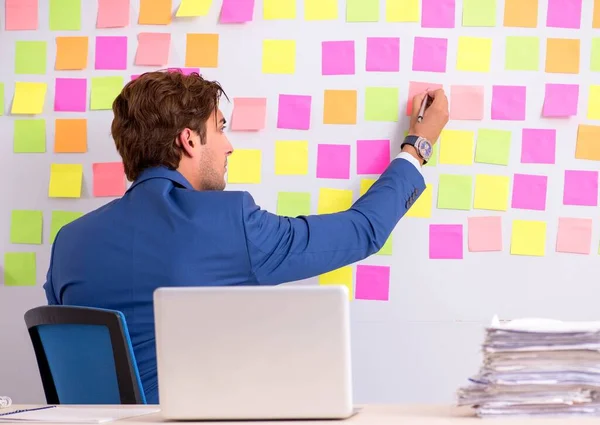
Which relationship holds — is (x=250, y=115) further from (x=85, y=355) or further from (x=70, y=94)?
(x=85, y=355)

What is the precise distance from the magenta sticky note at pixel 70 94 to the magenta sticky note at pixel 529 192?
1.27 meters

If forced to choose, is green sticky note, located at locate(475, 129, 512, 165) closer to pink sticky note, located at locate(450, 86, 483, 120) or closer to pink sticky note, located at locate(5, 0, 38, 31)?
pink sticky note, located at locate(450, 86, 483, 120)

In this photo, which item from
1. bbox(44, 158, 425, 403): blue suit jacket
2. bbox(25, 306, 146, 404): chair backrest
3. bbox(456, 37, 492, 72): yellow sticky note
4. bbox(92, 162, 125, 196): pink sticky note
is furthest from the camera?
bbox(92, 162, 125, 196): pink sticky note

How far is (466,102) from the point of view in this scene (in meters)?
2.38

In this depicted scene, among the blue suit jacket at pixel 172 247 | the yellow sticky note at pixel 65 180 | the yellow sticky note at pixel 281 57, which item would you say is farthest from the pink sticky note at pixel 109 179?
the yellow sticky note at pixel 281 57

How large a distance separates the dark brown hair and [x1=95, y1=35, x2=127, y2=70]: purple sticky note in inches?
13.0

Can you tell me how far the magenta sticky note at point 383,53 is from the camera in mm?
2396

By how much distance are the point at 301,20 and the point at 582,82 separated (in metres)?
0.81

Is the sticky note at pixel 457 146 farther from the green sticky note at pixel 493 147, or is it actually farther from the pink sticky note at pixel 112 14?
the pink sticky note at pixel 112 14

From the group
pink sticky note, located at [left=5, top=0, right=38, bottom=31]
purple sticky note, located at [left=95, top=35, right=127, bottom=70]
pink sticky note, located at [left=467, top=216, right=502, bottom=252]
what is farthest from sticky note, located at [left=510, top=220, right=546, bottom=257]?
pink sticky note, located at [left=5, top=0, right=38, bottom=31]

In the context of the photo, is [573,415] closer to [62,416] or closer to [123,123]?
[62,416]

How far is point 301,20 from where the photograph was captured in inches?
96.0

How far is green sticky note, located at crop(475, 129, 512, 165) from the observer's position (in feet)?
7.76

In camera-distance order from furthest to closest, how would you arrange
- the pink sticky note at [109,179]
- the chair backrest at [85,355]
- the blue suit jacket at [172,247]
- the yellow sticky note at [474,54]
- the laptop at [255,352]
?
the pink sticky note at [109,179] → the yellow sticky note at [474,54] → the blue suit jacket at [172,247] → the chair backrest at [85,355] → the laptop at [255,352]
